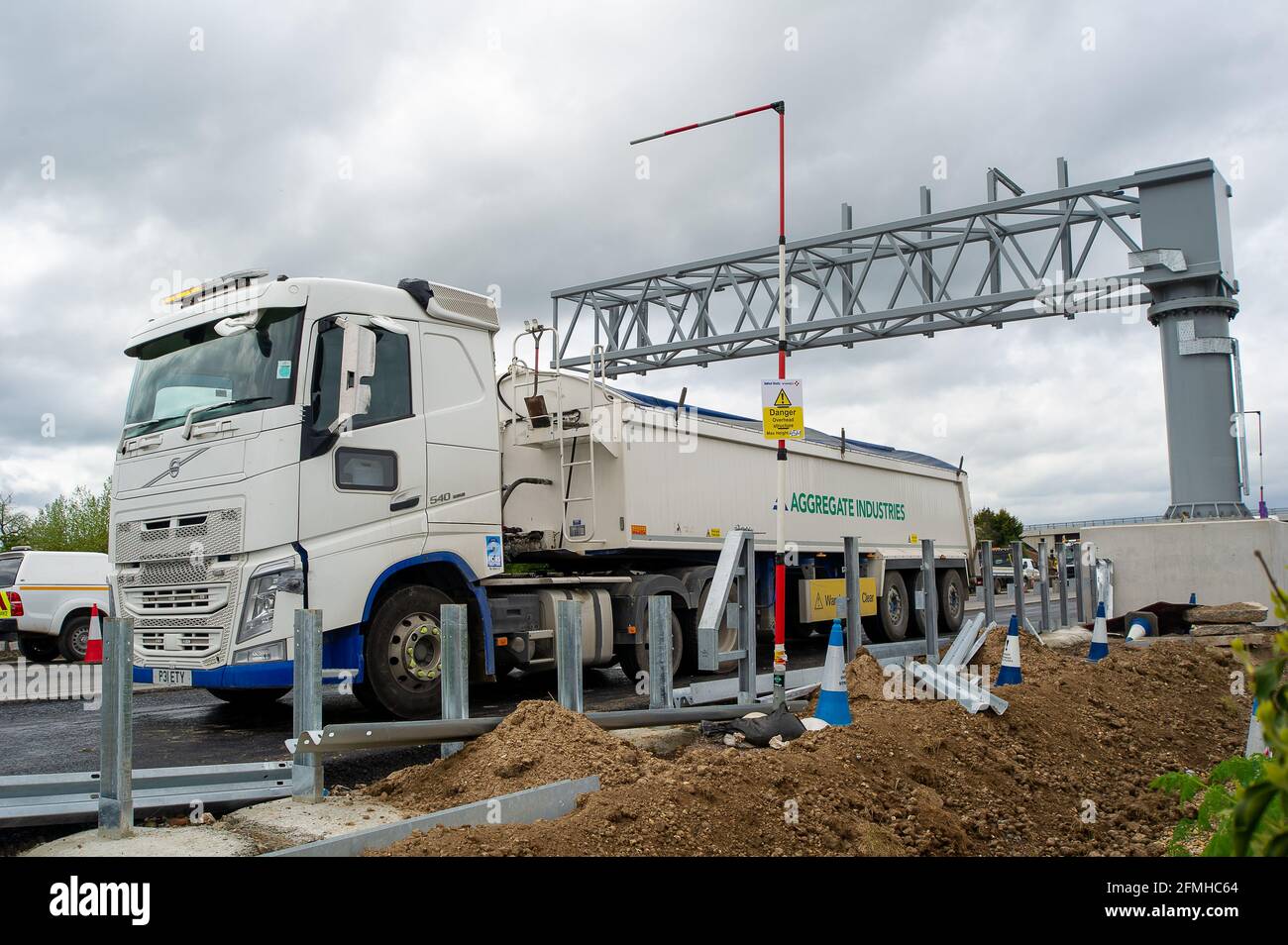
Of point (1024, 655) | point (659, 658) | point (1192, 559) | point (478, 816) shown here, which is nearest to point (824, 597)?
point (1024, 655)

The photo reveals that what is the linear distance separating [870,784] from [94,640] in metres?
9.89

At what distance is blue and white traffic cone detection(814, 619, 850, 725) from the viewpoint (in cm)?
678

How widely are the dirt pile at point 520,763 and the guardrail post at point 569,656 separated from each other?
0.66 metres

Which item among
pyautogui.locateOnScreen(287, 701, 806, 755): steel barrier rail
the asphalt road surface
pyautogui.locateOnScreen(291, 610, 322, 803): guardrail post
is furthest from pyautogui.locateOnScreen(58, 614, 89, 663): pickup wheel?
pyautogui.locateOnScreen(291, 610, 322, 803): guardrail post

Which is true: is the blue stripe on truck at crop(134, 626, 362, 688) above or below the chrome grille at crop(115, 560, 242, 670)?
below

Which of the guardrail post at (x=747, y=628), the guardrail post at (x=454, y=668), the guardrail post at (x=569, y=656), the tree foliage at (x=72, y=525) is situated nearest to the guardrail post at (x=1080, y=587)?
the guardrail post at (x=747, y=628)

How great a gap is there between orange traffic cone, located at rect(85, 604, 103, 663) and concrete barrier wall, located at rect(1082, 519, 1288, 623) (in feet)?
42.8

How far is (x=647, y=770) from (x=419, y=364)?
471 centimetres

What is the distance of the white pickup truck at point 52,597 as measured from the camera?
16.1m

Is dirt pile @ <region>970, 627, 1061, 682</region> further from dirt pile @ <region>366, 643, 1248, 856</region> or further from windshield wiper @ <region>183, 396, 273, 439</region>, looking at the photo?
windshield wiper @ <region>183, 396, 273, 439</region>

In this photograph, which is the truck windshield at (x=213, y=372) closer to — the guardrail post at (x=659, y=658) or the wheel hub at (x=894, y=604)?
the guardrail post at (x=659, y=658)

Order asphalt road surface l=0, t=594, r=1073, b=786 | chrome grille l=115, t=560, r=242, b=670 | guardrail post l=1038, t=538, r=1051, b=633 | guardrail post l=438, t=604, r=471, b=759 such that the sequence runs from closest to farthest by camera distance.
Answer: guardrail post l=438, t=604, r=471, b=759
asphalt road surface l=0, t=594, r=1073, b=786
chrome grille l=115, t=560, r=242, b=670
guardrail post l=1038, t=538, r=1051, b=633
